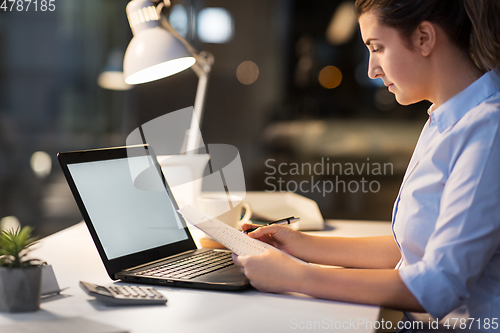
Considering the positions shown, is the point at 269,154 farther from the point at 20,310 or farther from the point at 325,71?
Result: the point at 20,310

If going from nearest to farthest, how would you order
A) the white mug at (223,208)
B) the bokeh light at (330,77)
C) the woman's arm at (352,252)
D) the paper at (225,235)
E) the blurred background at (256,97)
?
the paper at (225,235) → the woman's arm at (352,252) → the white mug at (223,208) → the blurred background at (256,97) → the bokeh light at (330,77)

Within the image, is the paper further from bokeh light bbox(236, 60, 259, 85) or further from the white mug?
bokeh light bbox(236, 60, 259, 85)

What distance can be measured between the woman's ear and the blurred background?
6.79 ft

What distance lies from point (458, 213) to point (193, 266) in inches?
18.5

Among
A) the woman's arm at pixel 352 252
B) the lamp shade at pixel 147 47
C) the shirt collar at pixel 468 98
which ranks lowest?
the woman's arm at pixel 352 252

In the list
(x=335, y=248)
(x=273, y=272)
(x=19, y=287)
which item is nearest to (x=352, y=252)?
(x=335, y=248)

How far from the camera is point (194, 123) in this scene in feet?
4.88

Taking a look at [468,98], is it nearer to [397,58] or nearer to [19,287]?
[397,58]

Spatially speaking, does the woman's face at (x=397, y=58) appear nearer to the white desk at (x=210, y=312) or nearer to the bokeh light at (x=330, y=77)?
the white desk at (x=210, y=312)

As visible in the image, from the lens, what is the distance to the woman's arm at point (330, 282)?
0.70 m

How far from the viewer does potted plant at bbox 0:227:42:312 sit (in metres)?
0.64

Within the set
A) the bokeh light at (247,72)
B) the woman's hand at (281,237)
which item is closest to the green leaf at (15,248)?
the woman's hand at (281,237)

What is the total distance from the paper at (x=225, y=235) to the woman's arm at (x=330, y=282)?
74 mm

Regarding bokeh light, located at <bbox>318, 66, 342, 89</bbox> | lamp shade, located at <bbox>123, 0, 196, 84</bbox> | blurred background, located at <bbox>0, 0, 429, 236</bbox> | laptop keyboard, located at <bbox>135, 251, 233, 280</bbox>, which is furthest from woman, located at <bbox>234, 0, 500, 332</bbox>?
bokeh light, located at <bbox>318, 66, 342, 89</bbox>
